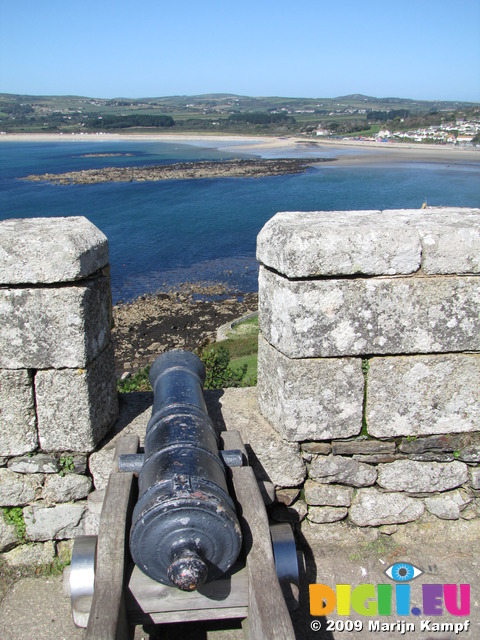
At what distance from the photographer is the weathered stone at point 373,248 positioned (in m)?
3.04

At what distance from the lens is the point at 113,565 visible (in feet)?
7.77

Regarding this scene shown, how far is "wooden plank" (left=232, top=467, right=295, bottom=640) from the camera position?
7.10 feet

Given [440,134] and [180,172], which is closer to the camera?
[180,172]

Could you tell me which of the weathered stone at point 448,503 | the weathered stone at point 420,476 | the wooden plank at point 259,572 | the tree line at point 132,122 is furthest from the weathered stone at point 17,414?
the tree line at point 132,122

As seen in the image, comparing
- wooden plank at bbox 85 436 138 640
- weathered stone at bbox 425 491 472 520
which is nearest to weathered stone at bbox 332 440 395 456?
weathered stone at bbox 425 491 472 520

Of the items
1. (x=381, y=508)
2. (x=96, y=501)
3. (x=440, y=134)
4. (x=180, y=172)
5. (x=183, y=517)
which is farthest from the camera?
(x=440, y=134)

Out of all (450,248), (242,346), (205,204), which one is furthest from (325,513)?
(205,204)

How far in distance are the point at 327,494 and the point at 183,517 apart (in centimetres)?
161

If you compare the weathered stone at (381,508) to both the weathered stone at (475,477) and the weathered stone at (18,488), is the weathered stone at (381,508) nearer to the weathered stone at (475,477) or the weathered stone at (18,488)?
the weathered stone at (475,477)

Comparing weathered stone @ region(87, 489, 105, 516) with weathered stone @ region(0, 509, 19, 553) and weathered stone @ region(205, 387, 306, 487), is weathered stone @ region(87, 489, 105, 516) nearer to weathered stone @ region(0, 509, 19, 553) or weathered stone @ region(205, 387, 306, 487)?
weathered stone @ region(0, 509, 19, 553)

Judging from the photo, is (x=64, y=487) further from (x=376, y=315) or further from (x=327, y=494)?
(x=376, y=315)

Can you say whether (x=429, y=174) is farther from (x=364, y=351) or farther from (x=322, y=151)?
(x=364, y=351)

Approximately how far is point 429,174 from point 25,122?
472 feet

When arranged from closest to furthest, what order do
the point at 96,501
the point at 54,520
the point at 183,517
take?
1. the point at 183,517
2. the point at 96,501
3. the point at 54,520
